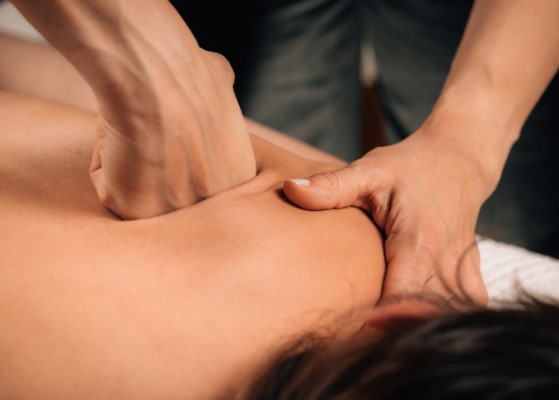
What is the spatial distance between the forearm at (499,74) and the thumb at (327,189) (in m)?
0.26

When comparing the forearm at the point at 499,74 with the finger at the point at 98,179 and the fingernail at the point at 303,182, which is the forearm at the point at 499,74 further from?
the finger at the point at 98,179

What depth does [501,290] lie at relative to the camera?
85 centimetres

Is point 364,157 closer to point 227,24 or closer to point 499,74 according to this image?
point 499,74

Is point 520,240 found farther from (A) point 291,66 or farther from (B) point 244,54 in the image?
(B) point 244,54

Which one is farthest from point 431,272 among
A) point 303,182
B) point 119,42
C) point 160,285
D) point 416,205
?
point 119,42

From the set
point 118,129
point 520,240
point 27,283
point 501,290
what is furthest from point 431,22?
point 27,283

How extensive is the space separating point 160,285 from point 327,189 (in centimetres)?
23

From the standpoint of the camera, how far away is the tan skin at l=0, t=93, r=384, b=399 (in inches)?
19.0

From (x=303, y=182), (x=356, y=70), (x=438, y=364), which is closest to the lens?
(x=438, y=364)

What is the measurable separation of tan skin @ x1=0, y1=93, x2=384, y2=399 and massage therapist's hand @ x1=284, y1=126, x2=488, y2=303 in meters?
0.03

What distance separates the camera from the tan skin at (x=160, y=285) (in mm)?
484

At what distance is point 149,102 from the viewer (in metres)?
0.50

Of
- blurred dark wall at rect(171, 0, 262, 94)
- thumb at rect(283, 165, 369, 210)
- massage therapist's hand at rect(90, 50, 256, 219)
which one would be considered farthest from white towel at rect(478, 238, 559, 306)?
blurred dark wall at rect(171, 0, 262, 94)

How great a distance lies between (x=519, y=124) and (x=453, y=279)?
1.32 ft
